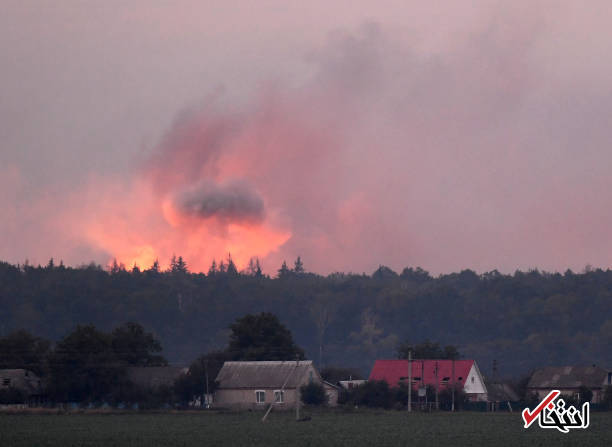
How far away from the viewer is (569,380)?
412 ft

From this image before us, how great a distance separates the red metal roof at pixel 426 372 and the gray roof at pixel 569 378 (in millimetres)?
8895


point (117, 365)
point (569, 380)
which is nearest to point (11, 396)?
point (117, 365)

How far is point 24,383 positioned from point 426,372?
4374 centimetres

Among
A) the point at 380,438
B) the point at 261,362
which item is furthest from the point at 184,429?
the point at 261,362

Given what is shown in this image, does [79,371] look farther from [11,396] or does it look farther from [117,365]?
[11,396]

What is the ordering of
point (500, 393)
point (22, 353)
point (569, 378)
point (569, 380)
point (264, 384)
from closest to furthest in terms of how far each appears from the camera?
1. point (264, 384)
2. point (22, 353)
3. point (500, 393)
4. point (569, 380)
5. point (569, 378)

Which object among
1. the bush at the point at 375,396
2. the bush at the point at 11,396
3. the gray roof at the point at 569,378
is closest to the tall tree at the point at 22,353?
the bush at the point at 11,396

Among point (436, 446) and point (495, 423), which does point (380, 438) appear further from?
point (495, 423)

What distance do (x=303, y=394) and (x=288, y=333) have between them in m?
20.3

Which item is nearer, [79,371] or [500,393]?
[79,371]

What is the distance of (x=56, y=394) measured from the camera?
108m

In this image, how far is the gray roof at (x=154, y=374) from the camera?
114 metres

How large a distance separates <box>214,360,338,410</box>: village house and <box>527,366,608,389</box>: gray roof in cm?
2799

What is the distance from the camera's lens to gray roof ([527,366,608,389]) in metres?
123
